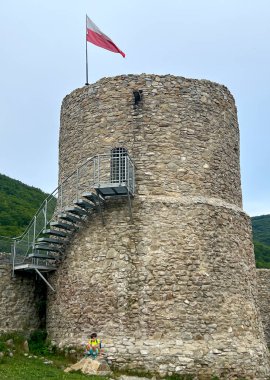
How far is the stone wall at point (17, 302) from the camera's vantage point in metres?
20.8

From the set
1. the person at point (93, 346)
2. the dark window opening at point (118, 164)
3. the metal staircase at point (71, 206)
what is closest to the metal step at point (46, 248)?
the metal staircase at point (71, 206)

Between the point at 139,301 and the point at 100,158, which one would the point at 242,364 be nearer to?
the point at 139,301

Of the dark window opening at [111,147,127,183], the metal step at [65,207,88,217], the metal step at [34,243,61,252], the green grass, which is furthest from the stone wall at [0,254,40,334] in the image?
the dark window opening at [111,147,127,183]

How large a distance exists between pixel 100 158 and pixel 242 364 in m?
8.39

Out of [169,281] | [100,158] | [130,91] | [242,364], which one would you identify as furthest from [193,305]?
[130,91]

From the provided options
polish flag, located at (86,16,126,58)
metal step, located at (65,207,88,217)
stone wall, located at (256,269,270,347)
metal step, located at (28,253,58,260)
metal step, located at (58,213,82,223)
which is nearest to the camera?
metal step, located at (65,207,88,217)

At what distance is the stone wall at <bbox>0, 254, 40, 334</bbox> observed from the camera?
68.3ft

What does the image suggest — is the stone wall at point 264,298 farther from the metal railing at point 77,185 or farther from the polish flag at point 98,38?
the polish flag at point 98,38

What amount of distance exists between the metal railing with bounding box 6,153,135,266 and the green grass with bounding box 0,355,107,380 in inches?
167

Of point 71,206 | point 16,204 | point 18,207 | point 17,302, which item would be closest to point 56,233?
point 71,206

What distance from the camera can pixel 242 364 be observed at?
60.1 feet

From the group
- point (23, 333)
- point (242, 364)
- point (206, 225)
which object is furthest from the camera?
point (23, 333)

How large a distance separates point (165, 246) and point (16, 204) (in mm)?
24927

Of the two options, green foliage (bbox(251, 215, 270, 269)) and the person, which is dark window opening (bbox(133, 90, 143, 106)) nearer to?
the person
